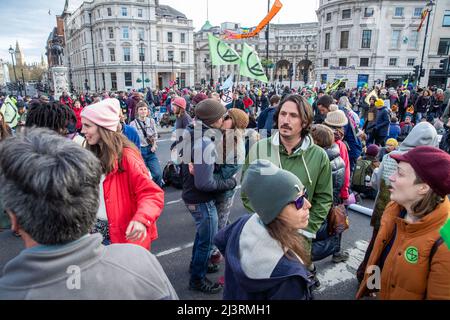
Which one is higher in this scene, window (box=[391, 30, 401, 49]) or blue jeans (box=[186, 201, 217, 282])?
window (box=[391, 30, 401, 49])

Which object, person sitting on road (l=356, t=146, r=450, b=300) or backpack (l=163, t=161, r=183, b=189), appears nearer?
person sitting on road (l=356, t=146, r=450, b=300)

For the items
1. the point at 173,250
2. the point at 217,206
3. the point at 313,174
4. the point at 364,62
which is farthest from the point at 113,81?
the point at 313,174

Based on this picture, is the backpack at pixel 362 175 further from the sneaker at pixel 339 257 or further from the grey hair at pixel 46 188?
the grey hair at pixel 46 188

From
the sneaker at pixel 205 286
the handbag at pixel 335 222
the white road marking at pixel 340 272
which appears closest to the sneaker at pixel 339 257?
the white road marking at pixel 340 272

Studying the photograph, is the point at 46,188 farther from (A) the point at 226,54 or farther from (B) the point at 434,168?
(A) the point at 226,54

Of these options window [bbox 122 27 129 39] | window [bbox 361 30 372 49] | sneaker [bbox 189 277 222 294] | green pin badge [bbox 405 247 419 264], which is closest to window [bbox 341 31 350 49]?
window [bbox 361 30 372 49]

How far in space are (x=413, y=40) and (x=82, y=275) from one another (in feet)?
187

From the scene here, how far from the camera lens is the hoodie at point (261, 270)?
1438 millimetres

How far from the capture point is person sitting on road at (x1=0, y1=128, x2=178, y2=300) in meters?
1.00

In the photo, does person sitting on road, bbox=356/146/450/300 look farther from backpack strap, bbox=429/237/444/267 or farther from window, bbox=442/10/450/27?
window, bbox=442/10/450/27

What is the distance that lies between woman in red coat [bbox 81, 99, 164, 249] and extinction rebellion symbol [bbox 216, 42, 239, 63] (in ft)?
29.0

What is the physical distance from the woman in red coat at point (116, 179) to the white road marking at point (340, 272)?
8.01 feet
